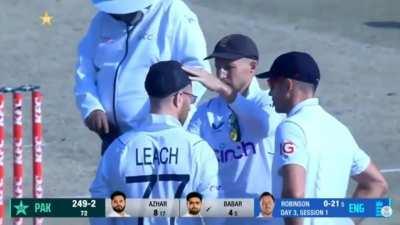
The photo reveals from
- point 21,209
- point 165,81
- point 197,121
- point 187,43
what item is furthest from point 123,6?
point 21,209

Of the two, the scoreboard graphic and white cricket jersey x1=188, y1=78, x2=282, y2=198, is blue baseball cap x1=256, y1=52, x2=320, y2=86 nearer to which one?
white cricket jersey x1=188, y1=78, x2=282, y2=198

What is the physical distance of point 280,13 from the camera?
1905cm

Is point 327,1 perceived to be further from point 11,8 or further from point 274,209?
point 274,209

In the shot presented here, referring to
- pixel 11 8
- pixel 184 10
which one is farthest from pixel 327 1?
pixel 184 10

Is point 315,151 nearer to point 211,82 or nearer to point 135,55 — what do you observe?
point 211,82

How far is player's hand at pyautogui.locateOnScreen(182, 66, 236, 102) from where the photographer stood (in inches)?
276

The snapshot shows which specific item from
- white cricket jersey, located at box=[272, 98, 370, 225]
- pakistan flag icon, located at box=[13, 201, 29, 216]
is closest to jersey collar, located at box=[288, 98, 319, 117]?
white cricket jersey, located at box=[272, 98, 370, 225]

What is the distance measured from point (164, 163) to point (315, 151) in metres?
0.70

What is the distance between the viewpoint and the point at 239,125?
720cm

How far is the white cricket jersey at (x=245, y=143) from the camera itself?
7.21 m

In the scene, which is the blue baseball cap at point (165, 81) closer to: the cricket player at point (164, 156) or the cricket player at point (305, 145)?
the cricket player at point (164, 156)

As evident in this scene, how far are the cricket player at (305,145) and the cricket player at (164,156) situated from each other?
0.35m

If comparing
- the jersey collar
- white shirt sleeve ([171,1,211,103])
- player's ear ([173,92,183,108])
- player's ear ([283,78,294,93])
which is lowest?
the jersey collar

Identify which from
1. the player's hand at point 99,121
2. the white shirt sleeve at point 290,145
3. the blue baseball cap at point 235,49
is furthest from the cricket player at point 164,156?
the player's hand at point 99,121
